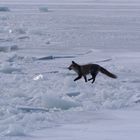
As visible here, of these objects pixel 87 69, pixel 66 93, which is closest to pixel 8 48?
pixel 87 69

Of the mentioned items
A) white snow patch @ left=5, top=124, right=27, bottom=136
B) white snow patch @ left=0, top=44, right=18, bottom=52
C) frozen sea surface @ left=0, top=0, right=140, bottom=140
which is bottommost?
white snow patch @ left=0, top=44, right=18, bottom=52

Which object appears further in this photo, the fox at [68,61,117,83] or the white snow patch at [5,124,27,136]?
the fox at [68,61,117,83]

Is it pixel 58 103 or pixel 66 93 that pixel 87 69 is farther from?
pixel 58 103

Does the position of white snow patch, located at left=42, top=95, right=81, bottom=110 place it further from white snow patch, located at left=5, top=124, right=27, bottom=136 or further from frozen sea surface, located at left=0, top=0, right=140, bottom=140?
white snow patch, located at left=5, top=124, right=27, bottom=136

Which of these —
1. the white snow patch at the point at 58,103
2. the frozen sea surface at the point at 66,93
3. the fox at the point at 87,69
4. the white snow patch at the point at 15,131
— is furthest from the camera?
the fox at the point at 87,69

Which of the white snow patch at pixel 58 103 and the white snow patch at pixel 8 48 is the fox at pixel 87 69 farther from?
the white snow patch at pixel 8 48

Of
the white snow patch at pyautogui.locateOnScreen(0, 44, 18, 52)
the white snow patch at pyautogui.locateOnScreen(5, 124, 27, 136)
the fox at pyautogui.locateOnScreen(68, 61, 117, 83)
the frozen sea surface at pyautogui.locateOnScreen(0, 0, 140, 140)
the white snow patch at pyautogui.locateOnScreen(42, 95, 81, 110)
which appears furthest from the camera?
the white snow patch at pyautogui.locateOnScreen(0, 44, 18, 52)

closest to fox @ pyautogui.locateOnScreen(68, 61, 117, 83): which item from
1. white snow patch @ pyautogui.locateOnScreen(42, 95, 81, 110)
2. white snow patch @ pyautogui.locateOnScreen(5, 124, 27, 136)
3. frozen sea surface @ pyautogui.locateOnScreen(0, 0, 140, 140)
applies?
frozen sea surface @ pyautogui.locateOnScreen(0, 0, 140, 140)

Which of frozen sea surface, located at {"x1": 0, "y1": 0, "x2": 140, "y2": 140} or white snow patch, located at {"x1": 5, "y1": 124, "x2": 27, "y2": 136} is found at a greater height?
white snow patch, located at {"x1": 5, "y1": 124, "x2": 27, "y2": 136}

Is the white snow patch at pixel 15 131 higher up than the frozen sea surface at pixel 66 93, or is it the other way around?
the white snow patch at pixel 15 131

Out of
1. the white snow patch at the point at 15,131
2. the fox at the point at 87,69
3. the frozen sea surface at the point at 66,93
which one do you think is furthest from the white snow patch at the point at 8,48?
the white snow patch at the point at 15,131

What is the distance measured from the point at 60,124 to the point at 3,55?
7.00m

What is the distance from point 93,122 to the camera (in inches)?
231

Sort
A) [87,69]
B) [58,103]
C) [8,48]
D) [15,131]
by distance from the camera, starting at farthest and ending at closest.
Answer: [8,48], [87,69], [58,103], [15,131]
